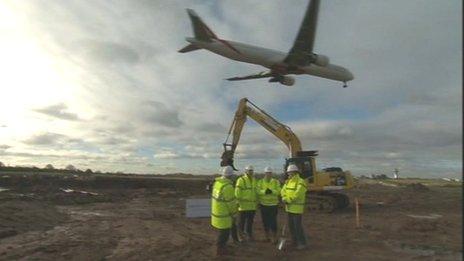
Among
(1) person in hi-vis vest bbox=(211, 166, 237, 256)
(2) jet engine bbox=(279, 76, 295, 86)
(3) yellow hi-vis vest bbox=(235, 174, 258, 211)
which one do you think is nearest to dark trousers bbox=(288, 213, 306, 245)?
(3) yellow hi-vis vest bbox=(235, 174, 258, 211)

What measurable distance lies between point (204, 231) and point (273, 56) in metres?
14.2

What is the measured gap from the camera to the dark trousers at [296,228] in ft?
42.1

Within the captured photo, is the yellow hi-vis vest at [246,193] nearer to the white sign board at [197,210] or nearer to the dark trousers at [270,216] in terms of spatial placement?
the dark trousers at [270,216]

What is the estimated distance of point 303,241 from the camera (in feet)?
43.4

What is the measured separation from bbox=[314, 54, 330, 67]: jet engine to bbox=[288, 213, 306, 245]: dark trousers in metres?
17.2

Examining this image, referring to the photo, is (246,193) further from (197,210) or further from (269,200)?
(197,210)

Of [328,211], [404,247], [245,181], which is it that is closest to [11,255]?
[245,181]

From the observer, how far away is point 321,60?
29.0 metres

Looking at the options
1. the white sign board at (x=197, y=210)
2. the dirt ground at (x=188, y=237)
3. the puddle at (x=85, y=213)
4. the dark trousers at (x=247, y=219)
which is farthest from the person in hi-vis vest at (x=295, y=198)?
the puddle at (x=85, y=213)

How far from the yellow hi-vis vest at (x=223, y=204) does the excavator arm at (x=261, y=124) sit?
13312 millimetres

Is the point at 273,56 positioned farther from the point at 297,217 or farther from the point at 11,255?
the point at 11,255

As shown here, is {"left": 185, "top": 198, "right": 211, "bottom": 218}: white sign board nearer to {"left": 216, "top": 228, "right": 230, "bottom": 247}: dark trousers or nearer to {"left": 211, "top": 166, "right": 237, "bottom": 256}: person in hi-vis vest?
{"left": 216, "top": 228, "right": 230, "bottom": 247}: dark trousers

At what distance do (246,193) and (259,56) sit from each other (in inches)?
628

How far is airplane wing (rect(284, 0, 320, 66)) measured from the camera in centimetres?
2688
